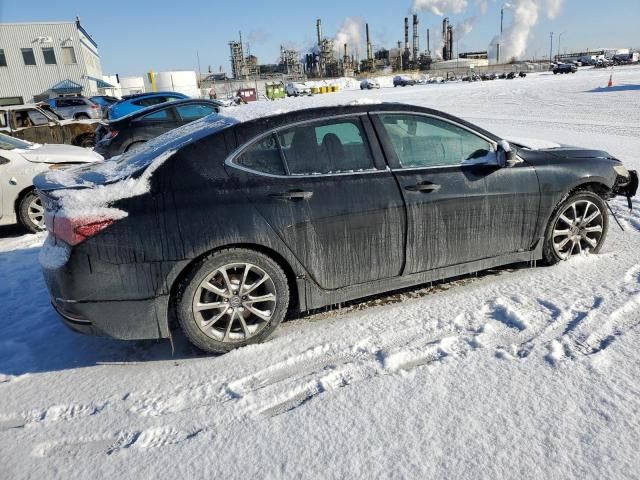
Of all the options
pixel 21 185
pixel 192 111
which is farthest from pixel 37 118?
pixel 21 185

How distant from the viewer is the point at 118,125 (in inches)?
388

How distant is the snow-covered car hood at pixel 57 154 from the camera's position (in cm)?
649

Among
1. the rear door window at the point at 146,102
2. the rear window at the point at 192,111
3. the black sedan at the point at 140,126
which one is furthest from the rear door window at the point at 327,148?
the rear door window at the point at 146,102

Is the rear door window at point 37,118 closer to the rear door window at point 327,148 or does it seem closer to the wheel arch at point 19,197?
the wheel arch at point 19,197

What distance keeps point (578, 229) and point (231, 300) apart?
3062 millimetres

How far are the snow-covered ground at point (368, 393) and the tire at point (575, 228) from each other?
0.24 m

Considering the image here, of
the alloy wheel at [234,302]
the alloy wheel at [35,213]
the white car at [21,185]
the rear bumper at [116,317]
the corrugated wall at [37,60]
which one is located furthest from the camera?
the corrugated wall at [37,60]

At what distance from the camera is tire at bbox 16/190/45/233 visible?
6.24 metres

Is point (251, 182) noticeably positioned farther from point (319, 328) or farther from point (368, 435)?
point (368, 435)

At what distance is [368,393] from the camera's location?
256cm

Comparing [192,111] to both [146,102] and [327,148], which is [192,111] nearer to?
[146,102]

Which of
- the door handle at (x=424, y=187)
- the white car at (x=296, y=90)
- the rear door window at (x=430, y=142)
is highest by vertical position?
the rear door window at (x=430, y=142)

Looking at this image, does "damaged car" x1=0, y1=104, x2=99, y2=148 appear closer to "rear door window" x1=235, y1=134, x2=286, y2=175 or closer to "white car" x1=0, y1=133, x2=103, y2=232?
"white car" x1=0, y1=133, x2=103, y2=232

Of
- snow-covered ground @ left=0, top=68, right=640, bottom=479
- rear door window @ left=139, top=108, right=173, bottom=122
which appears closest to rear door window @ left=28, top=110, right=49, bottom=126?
rear door window @ left=139, top=108, right=173, bottom=122
